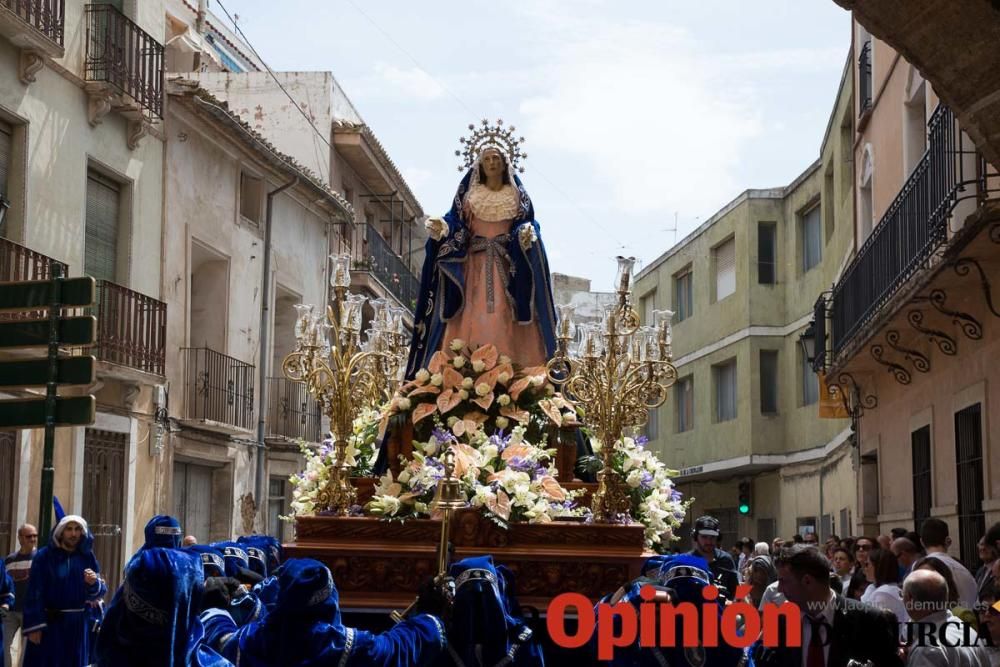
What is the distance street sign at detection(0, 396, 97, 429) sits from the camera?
31.4 feet

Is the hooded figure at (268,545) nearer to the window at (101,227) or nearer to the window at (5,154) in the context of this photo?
the window at (5,154)

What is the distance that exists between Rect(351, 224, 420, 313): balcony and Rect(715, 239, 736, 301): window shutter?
20.7 feet

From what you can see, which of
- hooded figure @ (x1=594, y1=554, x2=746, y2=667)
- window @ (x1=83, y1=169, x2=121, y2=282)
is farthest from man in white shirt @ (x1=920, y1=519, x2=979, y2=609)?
window @ (x1=83, y1=169, x2=121, y2=282)

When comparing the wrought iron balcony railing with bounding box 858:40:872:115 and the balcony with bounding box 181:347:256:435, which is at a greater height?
the wrought iron balcony railing with bounding box 858:40:872:115

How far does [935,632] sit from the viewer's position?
17.7 ft

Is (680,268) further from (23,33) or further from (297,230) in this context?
(23,33)

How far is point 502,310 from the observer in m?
11.0

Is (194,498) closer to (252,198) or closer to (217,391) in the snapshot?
(217,391)

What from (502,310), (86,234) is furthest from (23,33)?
(502,310)

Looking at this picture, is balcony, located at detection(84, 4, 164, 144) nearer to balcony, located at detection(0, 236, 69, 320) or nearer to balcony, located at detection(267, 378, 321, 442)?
balcony, located at detection(0, 236, 69, 320)

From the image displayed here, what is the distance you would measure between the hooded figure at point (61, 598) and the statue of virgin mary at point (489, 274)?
2.57m

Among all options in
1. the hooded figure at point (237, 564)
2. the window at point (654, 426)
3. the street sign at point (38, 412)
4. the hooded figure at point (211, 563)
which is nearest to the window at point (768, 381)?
the window at point (654, 426)

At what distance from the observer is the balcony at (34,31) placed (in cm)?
1535

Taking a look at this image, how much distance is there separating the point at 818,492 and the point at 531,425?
17.9 m
